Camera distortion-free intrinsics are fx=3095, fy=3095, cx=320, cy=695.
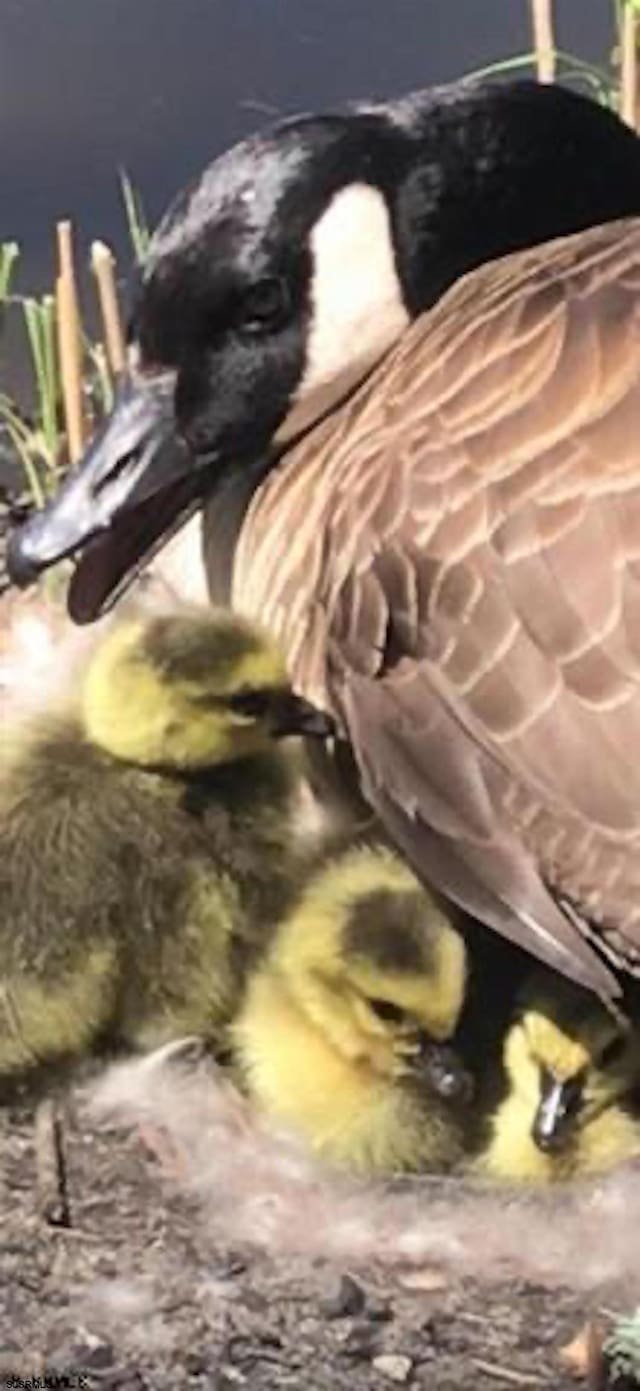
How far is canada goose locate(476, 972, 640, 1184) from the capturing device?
2012mm

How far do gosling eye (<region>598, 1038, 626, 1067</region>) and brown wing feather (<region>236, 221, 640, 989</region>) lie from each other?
107 mm

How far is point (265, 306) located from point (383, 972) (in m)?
0.51

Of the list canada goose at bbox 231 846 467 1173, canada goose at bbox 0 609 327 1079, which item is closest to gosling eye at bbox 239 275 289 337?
canada goose at bbox 0 609 327 1079

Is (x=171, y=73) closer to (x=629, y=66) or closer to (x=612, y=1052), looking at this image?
(x=629, y=66)

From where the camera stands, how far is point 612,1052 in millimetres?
2037

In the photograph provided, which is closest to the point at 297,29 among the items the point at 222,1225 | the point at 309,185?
the point at 309,185

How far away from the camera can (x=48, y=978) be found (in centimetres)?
207

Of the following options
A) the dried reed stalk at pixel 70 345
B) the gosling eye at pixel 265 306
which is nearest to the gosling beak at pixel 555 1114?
the gosling eye at pixel 265 306

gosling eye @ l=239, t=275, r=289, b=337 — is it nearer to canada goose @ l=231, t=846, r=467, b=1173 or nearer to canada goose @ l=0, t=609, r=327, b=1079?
canada goose @ l=0, t=609, r=327, b=1079

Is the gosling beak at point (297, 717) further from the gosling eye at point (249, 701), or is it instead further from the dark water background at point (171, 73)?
the dark water background at point (171, 73)

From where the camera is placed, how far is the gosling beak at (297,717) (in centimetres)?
209

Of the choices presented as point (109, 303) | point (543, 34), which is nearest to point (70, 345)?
point (109, 303)

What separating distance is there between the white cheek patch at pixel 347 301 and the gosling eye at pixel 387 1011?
0.47 metres

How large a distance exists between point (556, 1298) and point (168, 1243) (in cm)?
25
